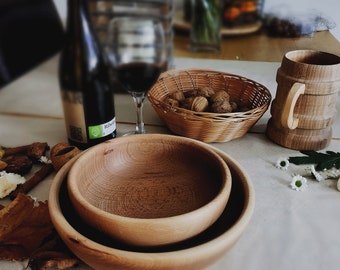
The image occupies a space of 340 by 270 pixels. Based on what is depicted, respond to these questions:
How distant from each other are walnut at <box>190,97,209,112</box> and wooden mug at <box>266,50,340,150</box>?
4.2 inches

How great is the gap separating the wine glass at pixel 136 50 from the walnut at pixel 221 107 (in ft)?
0.33

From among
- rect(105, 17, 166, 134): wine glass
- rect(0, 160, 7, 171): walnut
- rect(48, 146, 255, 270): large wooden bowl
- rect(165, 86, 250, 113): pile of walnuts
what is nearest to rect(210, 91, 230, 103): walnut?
rect(165, 86, 250, 113): pile of walnuts

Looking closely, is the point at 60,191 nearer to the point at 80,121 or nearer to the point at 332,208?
the point at 80,121

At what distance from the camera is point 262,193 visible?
442mm

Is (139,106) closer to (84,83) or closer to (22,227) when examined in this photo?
(84,83)

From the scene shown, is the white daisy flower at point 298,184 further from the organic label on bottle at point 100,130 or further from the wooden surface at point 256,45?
the wooden surface at point 256,45

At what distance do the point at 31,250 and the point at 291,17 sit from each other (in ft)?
2.94

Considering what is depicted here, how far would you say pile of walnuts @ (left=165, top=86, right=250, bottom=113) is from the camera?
20.8 inches

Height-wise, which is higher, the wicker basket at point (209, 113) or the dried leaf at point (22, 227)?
the wicker basket at point (209, 113)

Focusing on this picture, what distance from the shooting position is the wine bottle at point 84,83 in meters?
0.48

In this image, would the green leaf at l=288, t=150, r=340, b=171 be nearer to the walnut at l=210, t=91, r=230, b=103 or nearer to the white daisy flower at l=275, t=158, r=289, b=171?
the white daisy flower at l=275, t=158, r=289, b=171

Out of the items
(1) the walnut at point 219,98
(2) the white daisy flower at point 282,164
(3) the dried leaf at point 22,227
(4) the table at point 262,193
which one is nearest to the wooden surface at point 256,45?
(4) the table at point 262,193

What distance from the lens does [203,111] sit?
0.53 meters

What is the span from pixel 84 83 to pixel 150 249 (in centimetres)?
28
